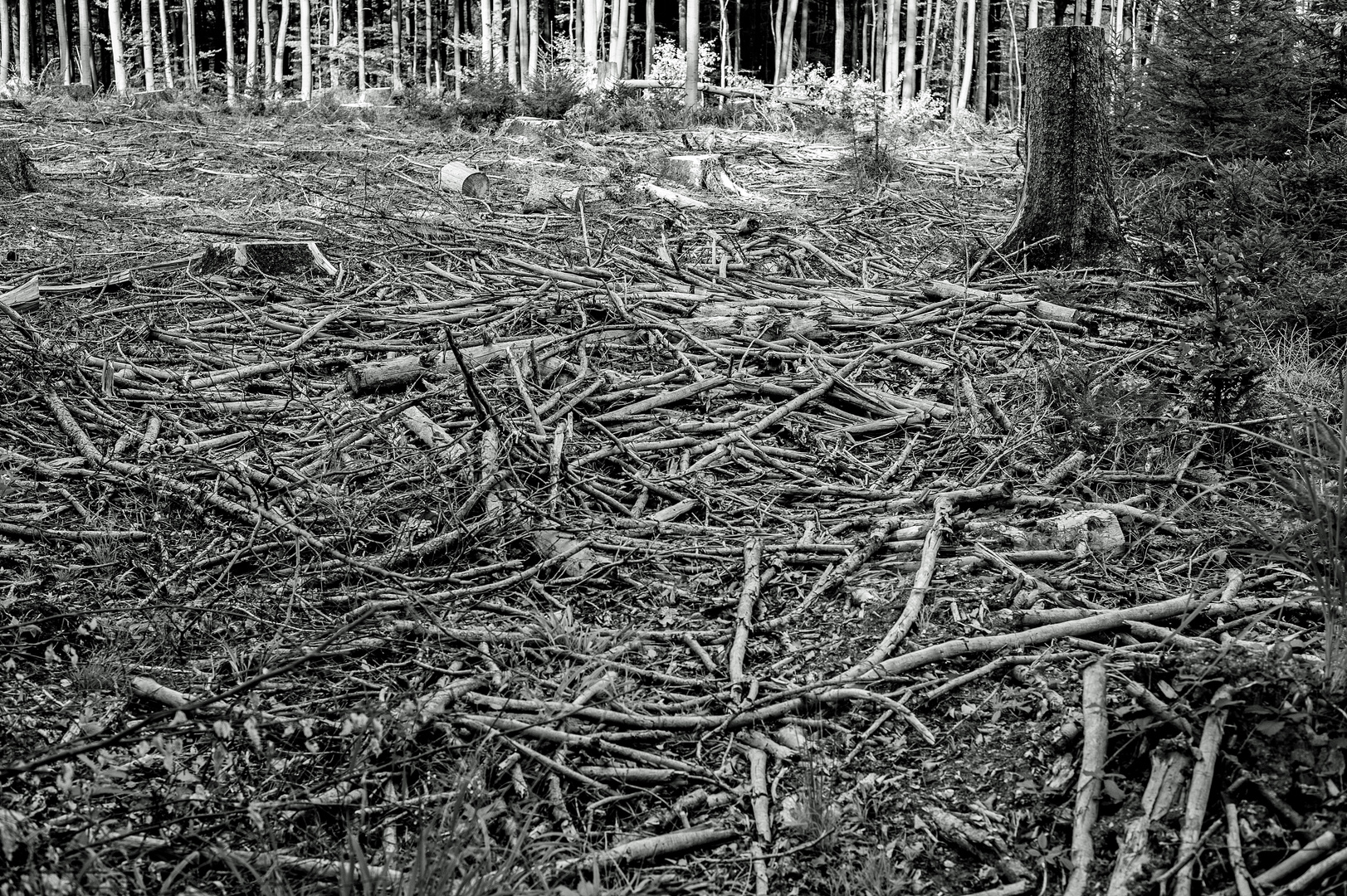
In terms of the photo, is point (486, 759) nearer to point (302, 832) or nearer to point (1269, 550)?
point (302, 832)

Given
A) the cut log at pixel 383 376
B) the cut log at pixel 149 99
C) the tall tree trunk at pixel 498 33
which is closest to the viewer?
the cut log at pixel 383 376

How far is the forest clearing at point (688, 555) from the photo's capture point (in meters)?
2.33

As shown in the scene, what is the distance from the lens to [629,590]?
347 centimetres

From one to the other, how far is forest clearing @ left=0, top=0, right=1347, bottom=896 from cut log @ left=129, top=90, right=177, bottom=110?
10.1 m

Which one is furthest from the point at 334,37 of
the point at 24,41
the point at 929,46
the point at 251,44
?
the point at 929,46

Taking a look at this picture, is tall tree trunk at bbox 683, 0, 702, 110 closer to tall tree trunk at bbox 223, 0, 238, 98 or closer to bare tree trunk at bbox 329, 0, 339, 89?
tall tree trunk at bbox 223, 0, 238, 98

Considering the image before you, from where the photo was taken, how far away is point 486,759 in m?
2.56

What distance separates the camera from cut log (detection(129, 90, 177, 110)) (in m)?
16.1

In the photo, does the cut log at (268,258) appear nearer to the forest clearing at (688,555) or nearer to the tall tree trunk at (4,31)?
the forest clearing at (688,555)

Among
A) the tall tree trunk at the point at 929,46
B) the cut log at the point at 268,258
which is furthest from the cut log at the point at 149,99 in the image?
the tall tree trunk at the point at 929,46

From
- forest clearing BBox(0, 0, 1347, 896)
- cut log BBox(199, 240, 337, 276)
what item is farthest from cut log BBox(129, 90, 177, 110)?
cut log BBox(199, 240, 337, 276)

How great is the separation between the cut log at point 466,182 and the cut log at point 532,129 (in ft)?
10.8

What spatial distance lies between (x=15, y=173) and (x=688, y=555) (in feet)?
27.8

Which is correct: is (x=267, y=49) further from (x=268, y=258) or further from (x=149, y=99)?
(x=268, y=258)
